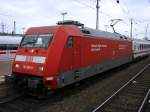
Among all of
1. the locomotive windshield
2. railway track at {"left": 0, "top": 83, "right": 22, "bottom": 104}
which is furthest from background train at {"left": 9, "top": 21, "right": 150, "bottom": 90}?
railway track at {"left": 0, "top": 83, "right": 22, "bottom": 104}

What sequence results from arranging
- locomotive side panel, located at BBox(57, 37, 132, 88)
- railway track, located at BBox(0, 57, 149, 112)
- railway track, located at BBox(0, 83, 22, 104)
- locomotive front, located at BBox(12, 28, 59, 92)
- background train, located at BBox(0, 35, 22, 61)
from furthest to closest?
background train, located at BBox(0, 35, 22, 61)
locomotive side panel, located at BBox(57, 37, 132, 88)
railway track, located at BBox(0, 83, 22, 104)
locomotive front, located at BBox(12, 28, 59, 92)
railway track, located at BBox(0, 57, 149, 112)

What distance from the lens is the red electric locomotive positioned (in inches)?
419

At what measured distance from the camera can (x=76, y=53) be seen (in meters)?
12.6

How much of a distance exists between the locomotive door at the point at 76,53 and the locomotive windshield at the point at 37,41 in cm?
143

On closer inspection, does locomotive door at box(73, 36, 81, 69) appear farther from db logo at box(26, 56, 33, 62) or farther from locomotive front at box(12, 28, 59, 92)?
db logo at box(26, 56, 33, 62)

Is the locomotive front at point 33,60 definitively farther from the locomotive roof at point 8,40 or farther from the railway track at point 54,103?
the locomotive roof at point 8,40

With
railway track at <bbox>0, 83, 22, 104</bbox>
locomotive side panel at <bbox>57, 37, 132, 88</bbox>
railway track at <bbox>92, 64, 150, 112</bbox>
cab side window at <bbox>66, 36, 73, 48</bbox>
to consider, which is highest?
cab side window at <bbox>66, 36, 73, 48</bbox>

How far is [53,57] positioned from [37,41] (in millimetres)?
1318

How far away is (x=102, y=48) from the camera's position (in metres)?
17.0

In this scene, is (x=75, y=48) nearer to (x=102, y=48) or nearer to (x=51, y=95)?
(x=51, y=95)

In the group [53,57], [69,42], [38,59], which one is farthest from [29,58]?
[69,42]

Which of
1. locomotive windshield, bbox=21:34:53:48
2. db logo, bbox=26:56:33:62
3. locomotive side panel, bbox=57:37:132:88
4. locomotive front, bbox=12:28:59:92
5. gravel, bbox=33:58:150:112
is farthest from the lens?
locomotive side panel, bbox=57:37:132:88

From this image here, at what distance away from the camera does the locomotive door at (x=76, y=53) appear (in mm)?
12344

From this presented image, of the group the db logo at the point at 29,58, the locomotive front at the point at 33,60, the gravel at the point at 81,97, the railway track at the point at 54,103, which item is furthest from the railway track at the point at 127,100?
the db logo at the point at 29,58
